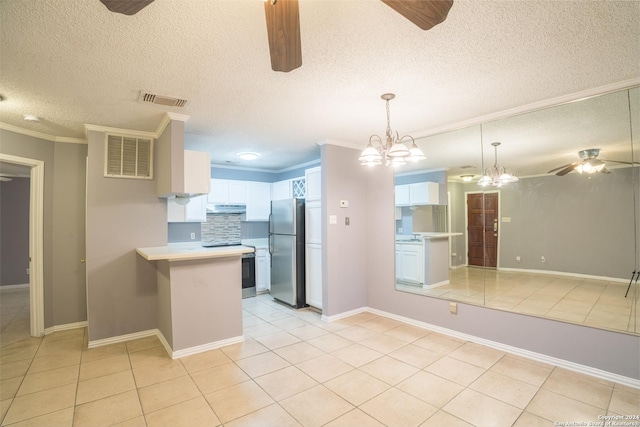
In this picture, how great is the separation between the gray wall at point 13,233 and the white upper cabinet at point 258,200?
4783mm

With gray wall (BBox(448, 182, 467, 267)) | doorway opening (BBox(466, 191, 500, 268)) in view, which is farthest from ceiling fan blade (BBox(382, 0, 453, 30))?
gray wall (BBox(448, 182, 467, 267))

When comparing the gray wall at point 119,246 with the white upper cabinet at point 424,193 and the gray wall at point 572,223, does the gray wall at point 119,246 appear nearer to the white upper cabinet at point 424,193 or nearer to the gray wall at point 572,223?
the white upper cabinet at point 424,193

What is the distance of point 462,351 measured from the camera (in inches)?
120

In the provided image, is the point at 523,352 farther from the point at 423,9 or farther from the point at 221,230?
the point at 221,230

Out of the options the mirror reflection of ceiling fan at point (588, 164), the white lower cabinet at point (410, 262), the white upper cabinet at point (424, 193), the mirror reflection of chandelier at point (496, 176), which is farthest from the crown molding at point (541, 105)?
the white lower cabinet at point (410, 262)

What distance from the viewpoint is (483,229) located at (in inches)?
138

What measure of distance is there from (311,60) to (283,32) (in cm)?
87

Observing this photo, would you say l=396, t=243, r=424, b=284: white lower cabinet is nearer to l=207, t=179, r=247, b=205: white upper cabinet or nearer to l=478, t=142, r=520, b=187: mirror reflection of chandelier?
l=478, t=142, r=520, b=187: mirror reflection of chandelier

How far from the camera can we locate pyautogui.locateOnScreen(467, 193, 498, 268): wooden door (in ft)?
11.3

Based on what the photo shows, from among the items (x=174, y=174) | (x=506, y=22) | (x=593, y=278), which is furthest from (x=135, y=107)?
(x=593, y=278)

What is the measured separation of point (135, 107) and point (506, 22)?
309cm

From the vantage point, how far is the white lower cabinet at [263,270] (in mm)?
5625

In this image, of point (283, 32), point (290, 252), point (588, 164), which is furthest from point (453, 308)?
point (283, 32)

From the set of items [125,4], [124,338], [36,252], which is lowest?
[124,338]
